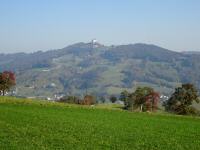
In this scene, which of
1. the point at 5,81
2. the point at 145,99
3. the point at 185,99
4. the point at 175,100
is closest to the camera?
the point at 185,99

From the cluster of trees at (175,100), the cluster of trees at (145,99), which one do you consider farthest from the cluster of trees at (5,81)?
the cluster of trees at (175,100)

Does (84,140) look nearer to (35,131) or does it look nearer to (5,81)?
(35,131)

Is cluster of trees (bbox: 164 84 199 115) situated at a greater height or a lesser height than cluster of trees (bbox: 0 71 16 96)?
lesser

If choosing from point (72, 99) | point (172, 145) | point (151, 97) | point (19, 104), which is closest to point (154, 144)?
point (172, 145)

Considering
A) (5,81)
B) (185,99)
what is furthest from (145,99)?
(5,81)

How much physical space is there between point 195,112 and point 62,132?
9584 centimetres

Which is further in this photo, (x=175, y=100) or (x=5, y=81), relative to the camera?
(x=5, y=81)

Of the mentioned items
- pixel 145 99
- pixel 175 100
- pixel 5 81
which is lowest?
pixel 175 100

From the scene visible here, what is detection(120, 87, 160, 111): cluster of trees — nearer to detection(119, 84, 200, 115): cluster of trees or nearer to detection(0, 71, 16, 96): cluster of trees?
detection(119, 84, 200, 115): cluster of trees

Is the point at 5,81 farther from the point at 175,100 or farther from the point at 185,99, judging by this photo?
the point at 185,99

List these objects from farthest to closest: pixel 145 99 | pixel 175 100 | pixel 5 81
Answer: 1. pixel 145 99
2. pixel 5 81
3. pixel 175 100

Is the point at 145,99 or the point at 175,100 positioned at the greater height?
the point at 145,99

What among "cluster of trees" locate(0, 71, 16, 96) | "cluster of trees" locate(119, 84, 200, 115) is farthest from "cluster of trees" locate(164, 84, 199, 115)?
"cluster of trees" locate(0, 71, 16, 96)

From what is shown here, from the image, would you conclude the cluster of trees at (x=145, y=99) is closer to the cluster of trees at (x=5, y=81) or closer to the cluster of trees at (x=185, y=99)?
the cluster of trees at (x=185, y=99)
